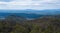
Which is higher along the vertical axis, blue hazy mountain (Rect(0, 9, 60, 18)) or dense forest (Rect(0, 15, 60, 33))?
blue hazy mountain (Rect(0, 9, 60, 18))

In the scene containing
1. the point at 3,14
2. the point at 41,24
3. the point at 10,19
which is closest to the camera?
the point at 3,14

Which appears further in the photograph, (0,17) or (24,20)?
(24,20)

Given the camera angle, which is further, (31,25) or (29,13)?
(31,25)

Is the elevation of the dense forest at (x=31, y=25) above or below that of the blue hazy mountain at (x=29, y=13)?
below

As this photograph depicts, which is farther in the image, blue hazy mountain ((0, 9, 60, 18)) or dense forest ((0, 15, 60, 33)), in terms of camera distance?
dense forest ((0, 15, 60, 33))

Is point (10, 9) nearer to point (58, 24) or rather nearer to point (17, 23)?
point (17, 23)

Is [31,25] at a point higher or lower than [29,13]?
lower

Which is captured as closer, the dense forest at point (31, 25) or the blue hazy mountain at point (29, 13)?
the blue hazy mountain at point (29, 13)

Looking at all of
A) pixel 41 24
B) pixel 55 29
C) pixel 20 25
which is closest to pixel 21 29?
pixel 20 25
